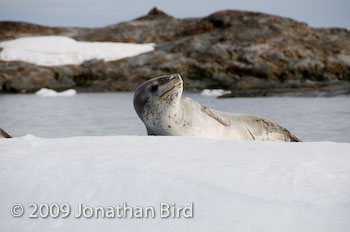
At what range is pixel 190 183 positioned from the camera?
1.97 m

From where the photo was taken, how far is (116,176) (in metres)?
2.09

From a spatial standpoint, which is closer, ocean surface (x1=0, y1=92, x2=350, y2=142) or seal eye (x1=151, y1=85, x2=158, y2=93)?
seal eye (x1=151, y1=85, x2=158, y2=93)

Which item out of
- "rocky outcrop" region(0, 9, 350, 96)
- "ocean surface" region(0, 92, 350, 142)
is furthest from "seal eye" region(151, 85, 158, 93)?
"rocky outcrop" region(0, 9, 350, 96)

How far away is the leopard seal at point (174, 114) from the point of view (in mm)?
4008

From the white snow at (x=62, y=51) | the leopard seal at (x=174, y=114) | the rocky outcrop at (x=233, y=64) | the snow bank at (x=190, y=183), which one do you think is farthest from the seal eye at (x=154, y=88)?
the white snow at (x=62, y=51)

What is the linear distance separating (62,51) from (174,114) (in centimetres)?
1870

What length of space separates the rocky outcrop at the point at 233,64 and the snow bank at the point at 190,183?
15.4 metres

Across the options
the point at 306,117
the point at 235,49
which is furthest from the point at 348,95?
the point at 235,49

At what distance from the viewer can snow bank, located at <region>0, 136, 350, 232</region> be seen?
1.74 m

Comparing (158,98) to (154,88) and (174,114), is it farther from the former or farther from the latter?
(174,114)

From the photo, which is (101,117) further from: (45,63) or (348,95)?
(45,63)

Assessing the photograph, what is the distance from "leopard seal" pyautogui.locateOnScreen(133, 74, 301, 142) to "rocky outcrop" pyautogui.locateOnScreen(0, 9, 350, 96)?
44.1 ft

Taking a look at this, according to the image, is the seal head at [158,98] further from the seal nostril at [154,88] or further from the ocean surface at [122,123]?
the ocean surface at [122,123]

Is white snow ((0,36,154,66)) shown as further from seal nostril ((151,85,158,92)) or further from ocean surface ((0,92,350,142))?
seal nostril ((151,85,158,92))
